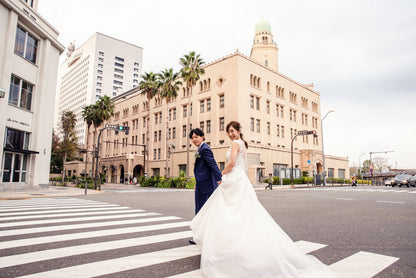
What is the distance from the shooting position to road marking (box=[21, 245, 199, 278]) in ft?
9.54

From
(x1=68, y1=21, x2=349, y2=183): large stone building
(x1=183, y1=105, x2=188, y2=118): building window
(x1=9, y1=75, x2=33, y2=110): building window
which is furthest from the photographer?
(x1=183, y1=105, x2=188, y2=118): building window

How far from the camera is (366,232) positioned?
5156mm

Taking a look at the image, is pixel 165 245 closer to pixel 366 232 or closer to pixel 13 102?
pixel 366 232

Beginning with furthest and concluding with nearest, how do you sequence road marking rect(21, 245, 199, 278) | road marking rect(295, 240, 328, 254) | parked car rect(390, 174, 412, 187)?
parked car rect(390, 174, 412, 187) < road marking rect(295, 240, 328, 254) < road marking rect(21, 245, 199, 278)

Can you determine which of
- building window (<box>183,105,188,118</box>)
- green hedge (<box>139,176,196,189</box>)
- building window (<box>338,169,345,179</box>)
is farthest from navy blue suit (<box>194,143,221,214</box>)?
building window (<box>338,169,345,179</box>)

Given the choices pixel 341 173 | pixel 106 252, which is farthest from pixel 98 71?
pixel 106 252

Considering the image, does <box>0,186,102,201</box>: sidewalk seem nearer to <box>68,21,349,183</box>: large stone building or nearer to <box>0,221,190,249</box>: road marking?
<box>0,221,190,249</box>: road marking

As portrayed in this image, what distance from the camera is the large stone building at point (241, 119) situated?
36.0 meters

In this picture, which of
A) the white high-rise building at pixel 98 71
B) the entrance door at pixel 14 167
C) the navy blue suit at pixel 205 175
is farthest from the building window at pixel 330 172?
the white high-rise building at pixel 98 71

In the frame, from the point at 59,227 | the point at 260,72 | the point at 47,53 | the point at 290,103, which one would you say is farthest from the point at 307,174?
Result: the point at 59,227

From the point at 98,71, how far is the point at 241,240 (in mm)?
115107

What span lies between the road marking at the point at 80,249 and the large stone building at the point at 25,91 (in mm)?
17696

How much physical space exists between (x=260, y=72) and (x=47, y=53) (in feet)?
93.2

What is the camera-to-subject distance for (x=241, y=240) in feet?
9.75
